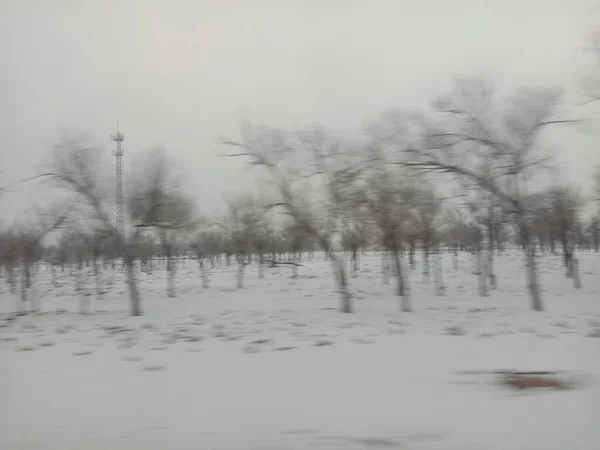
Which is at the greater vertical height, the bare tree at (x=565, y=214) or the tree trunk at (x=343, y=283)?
the bare tree at (x=565, y=214)

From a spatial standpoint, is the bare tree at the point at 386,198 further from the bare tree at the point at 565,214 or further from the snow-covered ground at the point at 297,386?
the bare tree at the point at 565,214

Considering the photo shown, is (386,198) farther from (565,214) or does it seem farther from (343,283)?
(565,214)

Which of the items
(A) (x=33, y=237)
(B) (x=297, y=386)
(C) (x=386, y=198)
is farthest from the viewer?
(A) (x=33, y=237)

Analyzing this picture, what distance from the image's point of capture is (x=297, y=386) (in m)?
6.58

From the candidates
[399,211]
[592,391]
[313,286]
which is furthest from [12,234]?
[592,391]

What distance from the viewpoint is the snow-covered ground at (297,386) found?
15.8 ft

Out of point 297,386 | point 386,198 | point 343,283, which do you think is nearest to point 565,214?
point 386,198

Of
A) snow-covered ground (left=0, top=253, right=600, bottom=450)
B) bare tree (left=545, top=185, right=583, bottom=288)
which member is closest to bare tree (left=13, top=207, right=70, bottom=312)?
snow-covered ground (left=0, top=253, right=600, bottom=450)

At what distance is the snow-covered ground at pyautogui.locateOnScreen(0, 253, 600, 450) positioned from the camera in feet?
15.8

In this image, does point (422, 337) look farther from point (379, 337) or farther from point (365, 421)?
point (365, 421)

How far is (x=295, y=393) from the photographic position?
6.26m

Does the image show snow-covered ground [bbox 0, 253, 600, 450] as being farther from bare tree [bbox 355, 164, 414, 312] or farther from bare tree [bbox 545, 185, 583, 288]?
bare tree [bbox 545, 185, 583, 288]

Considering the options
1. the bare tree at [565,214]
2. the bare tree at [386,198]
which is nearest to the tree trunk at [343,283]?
the bare tree at [386,198]

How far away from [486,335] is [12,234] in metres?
25.4
